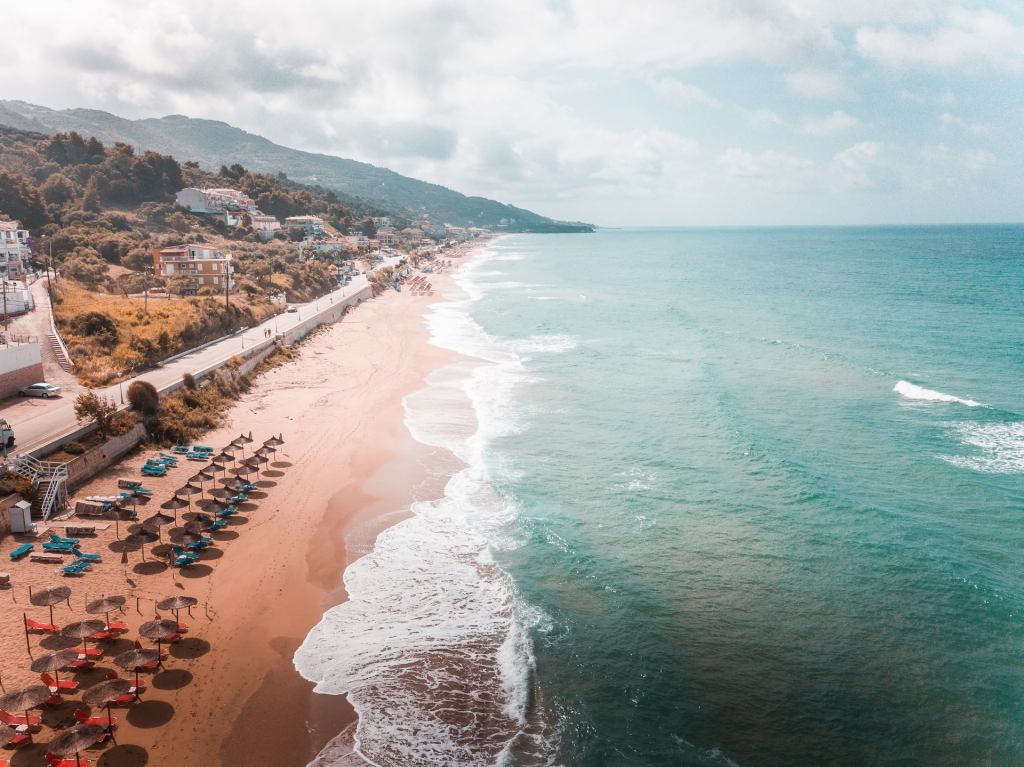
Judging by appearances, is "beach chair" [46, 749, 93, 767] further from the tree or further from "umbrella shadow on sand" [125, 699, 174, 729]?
the tree

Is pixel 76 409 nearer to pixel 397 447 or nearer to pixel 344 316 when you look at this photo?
pixel 397 447

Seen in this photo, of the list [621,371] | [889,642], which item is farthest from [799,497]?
[621,371]

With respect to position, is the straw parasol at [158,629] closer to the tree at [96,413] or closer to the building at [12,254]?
the tree at [96,413]

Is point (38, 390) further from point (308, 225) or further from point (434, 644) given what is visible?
point (308, 225)

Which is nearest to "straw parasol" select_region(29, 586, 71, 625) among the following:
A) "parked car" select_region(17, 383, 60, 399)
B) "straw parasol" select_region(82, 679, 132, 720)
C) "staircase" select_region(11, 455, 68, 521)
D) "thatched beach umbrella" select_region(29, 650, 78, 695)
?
"thatched beach umbrella" select_region(29, 650, 78, 695)

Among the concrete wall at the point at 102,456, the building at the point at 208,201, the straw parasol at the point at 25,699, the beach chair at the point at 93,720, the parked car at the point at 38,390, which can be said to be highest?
the building at the point at 208,201

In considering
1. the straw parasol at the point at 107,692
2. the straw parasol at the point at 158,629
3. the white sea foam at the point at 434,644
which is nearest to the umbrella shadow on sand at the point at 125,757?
the straw parasol at the point at 107,692
